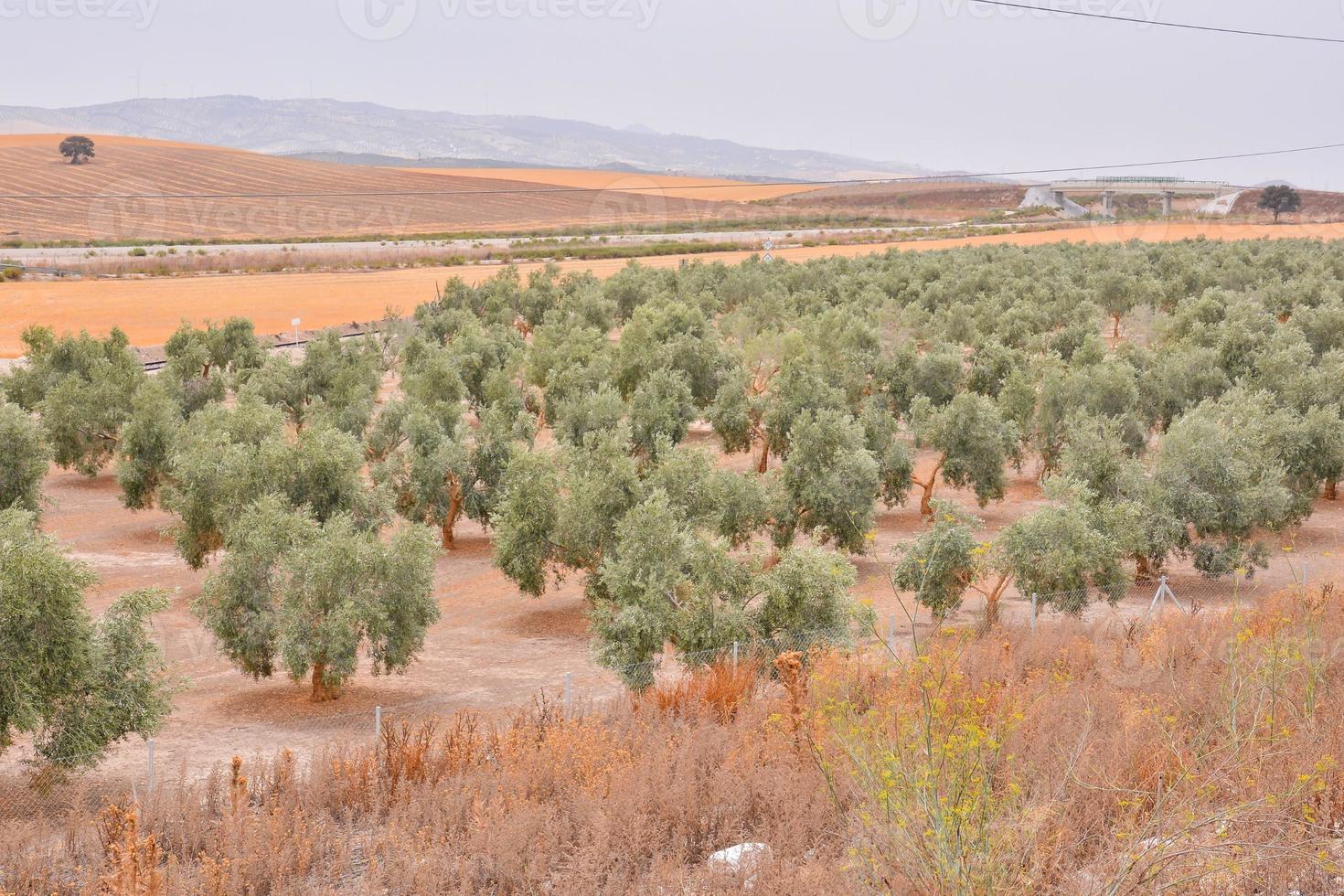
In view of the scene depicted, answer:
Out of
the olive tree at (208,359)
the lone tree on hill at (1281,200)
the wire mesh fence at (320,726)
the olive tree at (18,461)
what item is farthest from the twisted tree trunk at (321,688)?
the lone tree on hill at (1281,200)

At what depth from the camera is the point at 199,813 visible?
12.2 m

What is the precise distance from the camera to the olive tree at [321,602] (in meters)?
20.7

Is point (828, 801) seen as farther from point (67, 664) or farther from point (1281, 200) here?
point (1281, 200)

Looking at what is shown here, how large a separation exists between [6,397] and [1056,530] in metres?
35.8

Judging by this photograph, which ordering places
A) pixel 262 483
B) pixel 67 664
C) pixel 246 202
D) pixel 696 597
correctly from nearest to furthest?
pixel 67 664 → pixel 696 597 → pixel 262 483 → pixel 246 202

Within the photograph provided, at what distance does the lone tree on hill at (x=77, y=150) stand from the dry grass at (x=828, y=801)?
154 m

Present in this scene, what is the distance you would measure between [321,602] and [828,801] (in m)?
12.6

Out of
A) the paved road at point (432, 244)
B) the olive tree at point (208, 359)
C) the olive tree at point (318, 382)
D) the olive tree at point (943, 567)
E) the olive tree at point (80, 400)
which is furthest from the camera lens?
the paved road at point (432, 244)

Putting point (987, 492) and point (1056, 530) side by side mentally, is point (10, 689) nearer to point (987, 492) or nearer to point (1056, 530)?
point (1056, 530)

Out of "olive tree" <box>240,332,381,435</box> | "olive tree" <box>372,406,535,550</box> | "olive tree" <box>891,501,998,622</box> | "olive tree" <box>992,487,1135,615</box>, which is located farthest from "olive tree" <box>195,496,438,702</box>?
"olive tree" <box>240,332,381,435</box>

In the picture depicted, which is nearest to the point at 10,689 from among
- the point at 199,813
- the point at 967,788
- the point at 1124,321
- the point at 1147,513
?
the point at 199,813

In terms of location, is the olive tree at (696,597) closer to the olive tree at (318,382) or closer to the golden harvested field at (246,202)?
the olive tree at (318,382)

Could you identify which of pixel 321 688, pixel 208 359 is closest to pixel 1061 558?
pixel 321 688

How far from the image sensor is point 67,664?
16.3 m
